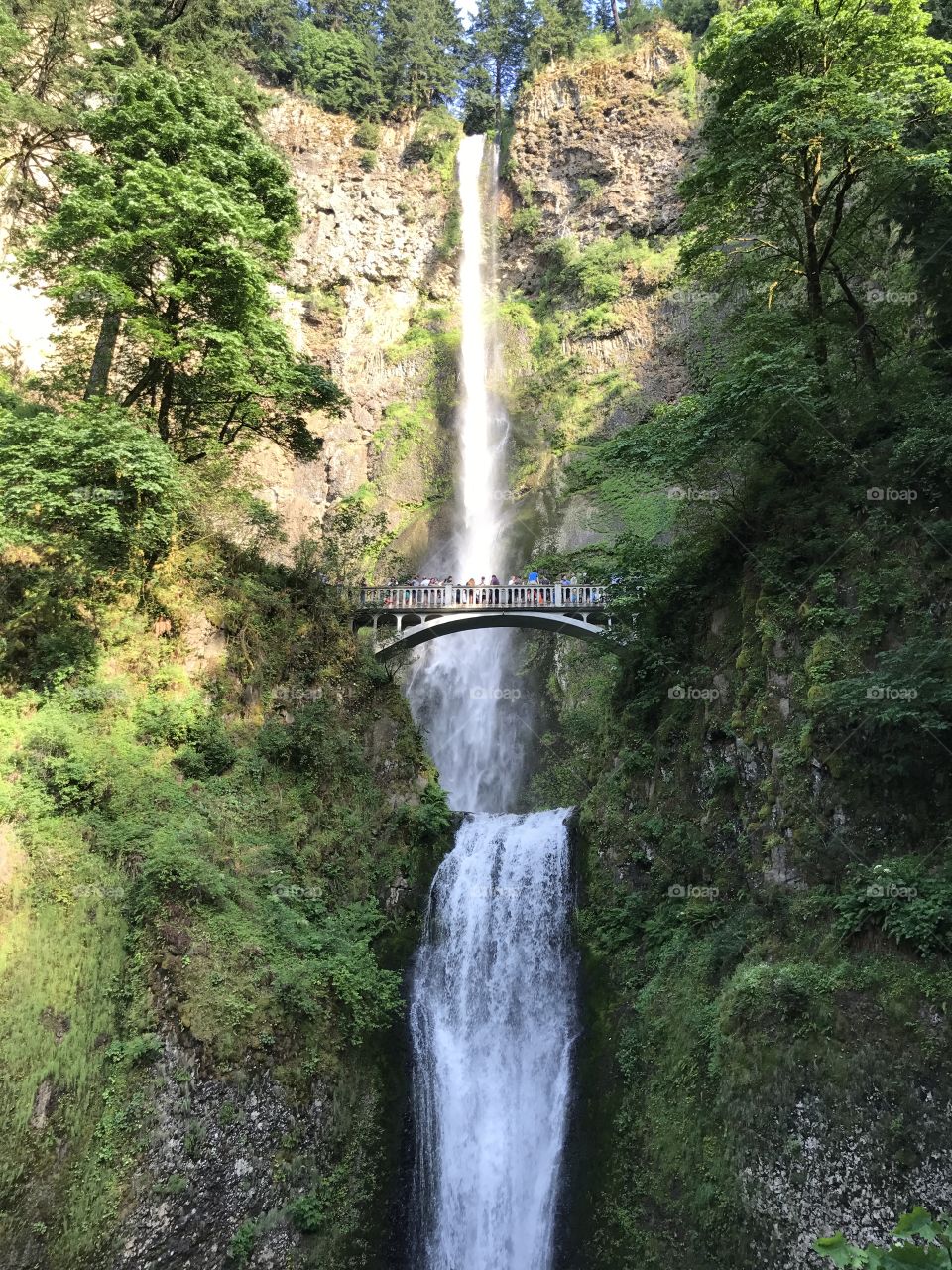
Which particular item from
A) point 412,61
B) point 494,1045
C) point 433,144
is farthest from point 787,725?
point 412,61

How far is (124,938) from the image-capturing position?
1108 centimetres

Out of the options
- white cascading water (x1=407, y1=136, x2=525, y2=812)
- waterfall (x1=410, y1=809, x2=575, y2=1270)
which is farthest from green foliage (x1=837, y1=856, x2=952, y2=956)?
white cascading water (x1=407, y1=136, x2=525, y2=812)

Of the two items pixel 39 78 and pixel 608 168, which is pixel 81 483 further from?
pixel 608 168

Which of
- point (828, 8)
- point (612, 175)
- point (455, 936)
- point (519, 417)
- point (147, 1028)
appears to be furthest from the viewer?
point (612, 175)

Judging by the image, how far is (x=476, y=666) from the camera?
3241 centimetres

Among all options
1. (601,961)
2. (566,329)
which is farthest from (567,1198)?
(566,329)

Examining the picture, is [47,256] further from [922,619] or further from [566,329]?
[566,329]

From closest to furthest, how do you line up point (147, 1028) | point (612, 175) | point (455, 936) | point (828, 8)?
point (147, 1028), point (828, 8), point (455, 936), point (612, 175)

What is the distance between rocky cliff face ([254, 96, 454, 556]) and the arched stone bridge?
12.9 m

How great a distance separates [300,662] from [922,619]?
12.3 m

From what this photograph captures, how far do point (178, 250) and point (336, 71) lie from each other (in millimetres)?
42818

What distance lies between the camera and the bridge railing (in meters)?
23.6

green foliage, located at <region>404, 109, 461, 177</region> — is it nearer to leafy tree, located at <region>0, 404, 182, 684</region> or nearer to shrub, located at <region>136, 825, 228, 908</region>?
leafy tree, located at <region>0, 404, 182, 684</region>

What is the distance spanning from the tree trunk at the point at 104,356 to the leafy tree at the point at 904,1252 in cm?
1684
